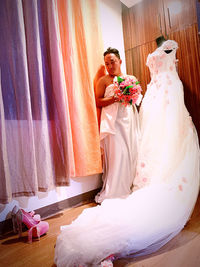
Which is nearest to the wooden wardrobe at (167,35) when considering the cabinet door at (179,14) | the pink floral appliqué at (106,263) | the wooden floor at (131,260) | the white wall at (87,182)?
the cabinet door at (179,14)

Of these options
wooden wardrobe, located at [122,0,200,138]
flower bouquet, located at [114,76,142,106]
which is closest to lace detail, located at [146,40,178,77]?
wooden wardrobe, located at [122,0,200,138]

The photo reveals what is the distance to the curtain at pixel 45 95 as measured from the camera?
1286mm

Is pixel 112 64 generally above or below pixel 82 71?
above

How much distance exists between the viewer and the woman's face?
1.99 metres

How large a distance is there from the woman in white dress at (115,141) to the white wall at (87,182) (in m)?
0.19

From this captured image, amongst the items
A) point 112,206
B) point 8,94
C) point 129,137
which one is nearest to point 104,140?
point 129,137

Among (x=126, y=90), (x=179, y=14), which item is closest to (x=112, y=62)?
(x=126, y=90)

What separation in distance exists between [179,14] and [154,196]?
6.13 ft

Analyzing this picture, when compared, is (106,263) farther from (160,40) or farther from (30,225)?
(160,40)

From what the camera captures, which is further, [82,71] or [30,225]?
[82,71]

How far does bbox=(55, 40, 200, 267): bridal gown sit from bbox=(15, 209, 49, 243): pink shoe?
0.86 ft

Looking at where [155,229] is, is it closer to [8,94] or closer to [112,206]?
[112,206]

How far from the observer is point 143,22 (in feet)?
7.63

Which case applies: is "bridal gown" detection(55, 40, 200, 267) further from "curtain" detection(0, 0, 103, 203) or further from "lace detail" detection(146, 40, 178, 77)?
"curtain" detection(0, 0, 103, 203)
